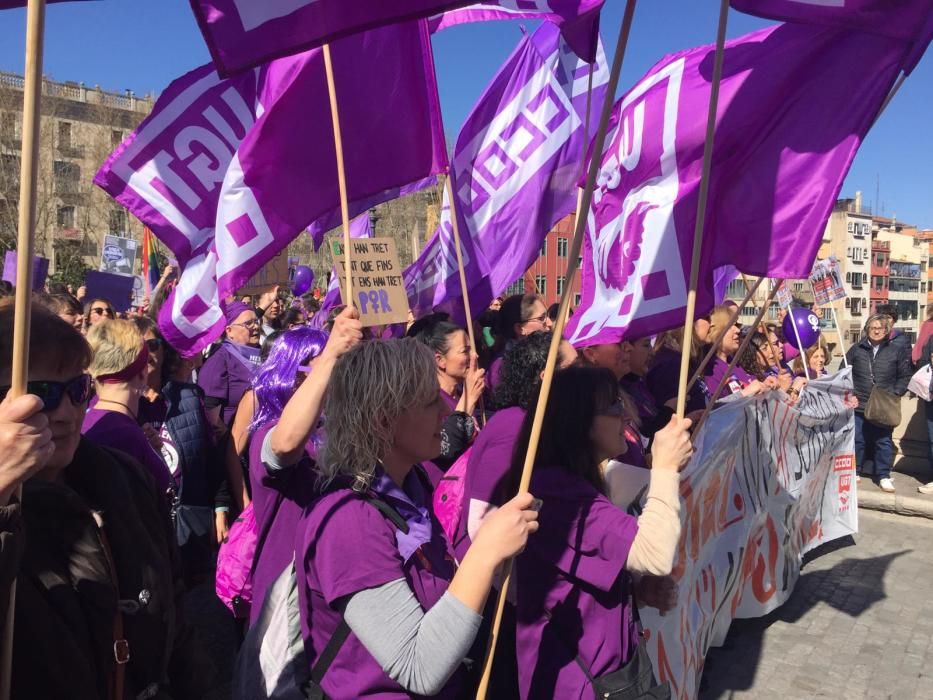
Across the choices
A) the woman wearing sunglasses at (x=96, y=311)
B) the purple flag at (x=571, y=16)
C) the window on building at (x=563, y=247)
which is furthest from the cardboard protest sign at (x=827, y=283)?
the window on building at (x=563, y=247)

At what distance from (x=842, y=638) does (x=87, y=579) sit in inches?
183

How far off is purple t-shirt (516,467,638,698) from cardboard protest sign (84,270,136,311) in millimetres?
5529

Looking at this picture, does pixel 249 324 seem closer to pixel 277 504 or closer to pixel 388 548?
pixel 277 504

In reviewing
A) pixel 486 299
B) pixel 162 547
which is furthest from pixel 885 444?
pixel 162 547

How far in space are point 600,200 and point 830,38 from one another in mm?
1159

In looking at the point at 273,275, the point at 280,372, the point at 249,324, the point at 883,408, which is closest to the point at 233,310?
the point at 249,324

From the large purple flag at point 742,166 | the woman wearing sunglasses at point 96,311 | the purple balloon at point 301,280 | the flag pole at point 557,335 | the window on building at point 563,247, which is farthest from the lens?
the window on building at point 563,247

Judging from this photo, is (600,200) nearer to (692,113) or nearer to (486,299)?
(692,113)

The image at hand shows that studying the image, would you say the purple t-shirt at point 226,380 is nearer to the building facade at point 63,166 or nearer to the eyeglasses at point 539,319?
the eyeglasses at point 539,319

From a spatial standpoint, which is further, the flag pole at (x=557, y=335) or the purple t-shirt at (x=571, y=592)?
the purple t-shirt at (x=571, y=592)

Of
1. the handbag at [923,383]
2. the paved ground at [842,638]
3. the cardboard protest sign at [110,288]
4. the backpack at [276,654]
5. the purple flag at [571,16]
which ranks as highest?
the purple flag at [571,16]

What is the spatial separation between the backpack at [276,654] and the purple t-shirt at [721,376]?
12.7 ft

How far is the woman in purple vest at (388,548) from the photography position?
165 cm

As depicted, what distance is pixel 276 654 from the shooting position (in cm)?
201
